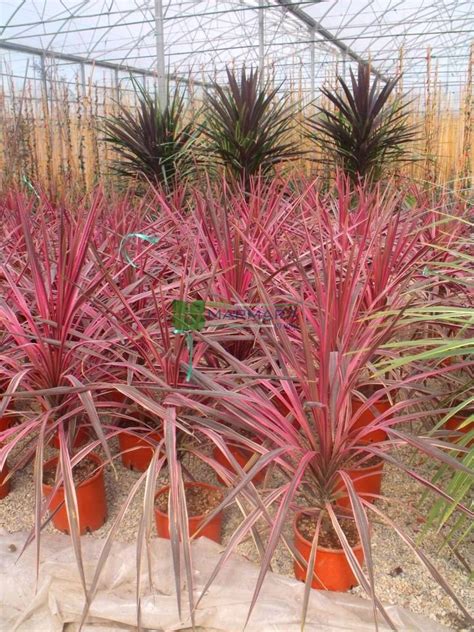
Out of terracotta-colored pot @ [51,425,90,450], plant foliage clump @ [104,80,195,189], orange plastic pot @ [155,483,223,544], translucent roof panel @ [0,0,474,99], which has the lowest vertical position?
orange plastic pot @ [155,483,223,544]

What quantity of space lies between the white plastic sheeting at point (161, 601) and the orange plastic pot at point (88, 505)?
10 cm

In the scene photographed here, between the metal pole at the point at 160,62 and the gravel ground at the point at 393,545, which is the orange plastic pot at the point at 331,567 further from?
the metal pole at the point at 160,62

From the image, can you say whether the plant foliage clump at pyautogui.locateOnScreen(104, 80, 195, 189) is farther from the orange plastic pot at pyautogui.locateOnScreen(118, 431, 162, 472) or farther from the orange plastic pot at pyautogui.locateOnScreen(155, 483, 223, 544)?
the orange plastic pot at pyautogui.locateOnScreen(155, 483, 223, 544)

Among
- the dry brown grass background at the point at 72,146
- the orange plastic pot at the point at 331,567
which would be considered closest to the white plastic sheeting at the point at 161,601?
the orange plastic pot at the point at 331,567

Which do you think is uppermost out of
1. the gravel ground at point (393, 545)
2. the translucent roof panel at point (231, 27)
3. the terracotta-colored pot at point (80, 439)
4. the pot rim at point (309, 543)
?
the translucent roof panel at point (231, 27)

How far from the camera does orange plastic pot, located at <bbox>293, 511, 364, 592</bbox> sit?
95 centimetres

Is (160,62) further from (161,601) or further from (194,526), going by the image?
(161,601)

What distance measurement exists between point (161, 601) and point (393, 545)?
18.7 inches

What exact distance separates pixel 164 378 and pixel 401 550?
1.92 ft

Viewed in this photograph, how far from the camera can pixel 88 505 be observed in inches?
45.7

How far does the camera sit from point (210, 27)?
9570 millimetres

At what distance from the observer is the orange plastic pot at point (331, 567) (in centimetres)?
95

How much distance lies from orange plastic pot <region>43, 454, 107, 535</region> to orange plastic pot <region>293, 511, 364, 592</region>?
0.44 metres

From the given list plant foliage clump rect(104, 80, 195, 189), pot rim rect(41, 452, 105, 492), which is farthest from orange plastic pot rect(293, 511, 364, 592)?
plant foliage clump rect(104, 80, 195, 189)
